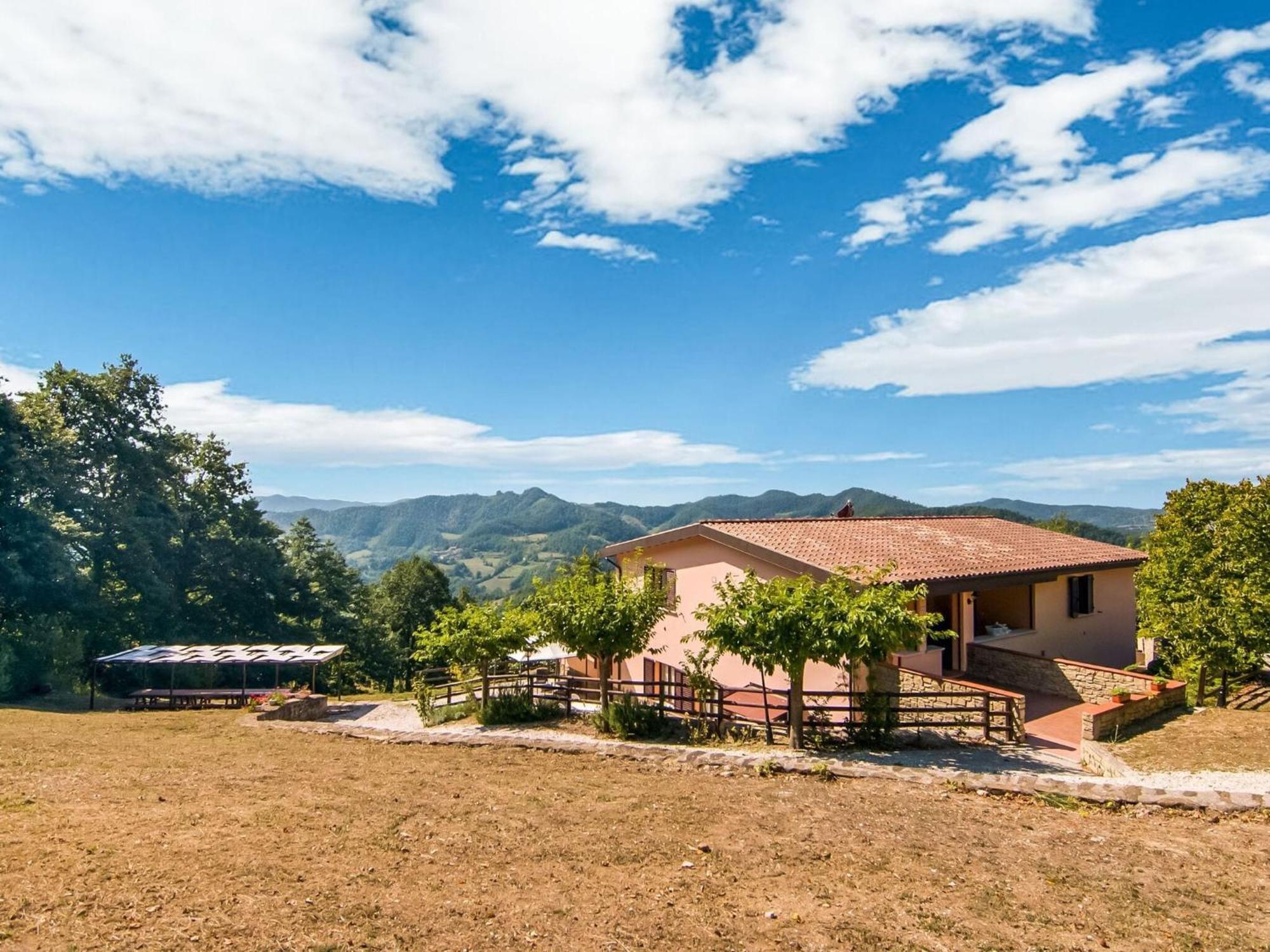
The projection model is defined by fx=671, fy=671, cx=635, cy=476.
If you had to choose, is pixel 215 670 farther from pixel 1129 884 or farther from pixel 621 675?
pixel 1129 884

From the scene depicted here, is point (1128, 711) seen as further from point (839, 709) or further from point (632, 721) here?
point (632, 721)

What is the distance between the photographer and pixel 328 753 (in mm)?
12984

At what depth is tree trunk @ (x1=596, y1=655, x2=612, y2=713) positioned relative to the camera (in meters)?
15.3

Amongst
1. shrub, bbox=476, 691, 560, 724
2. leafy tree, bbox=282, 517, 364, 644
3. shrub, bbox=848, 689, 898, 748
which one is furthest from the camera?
leafy tree, bbox=282, 517, 364, 644

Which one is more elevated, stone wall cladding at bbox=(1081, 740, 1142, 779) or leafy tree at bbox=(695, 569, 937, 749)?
leafy tree at bbox=(695, 569, 937, 749)

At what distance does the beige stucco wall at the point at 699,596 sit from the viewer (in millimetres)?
16359

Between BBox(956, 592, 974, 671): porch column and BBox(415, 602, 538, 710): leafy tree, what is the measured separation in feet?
37.2

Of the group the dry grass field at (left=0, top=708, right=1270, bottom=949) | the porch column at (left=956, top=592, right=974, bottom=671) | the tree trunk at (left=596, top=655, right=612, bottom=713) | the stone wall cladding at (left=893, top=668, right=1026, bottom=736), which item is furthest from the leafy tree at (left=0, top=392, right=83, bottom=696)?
the porch column at (left=956, top=592, right=974, bottom=671)

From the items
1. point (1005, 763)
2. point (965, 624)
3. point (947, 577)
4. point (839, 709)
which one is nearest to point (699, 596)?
point (947, 577)

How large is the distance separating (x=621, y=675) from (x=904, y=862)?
17443mm

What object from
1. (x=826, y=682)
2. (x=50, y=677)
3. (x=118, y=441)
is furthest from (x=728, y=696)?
(x=118, y=441)

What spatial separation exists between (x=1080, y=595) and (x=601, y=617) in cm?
1609

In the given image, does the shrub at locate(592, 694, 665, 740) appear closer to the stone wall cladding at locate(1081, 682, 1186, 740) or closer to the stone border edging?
the stone border edging

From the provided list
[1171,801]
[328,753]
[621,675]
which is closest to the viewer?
[1171,801]
